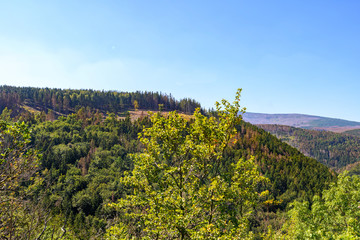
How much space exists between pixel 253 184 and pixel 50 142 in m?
134

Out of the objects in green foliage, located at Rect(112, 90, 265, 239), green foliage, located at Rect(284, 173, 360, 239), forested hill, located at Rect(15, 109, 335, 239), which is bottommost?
forested hill, located at Rect(15, 109, 335, 239)

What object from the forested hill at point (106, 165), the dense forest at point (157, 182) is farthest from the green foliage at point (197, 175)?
the forested hill at point (106, 165)

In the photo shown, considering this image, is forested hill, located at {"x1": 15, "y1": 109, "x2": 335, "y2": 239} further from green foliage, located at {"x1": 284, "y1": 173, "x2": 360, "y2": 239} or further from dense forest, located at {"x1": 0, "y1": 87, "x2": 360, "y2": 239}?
green foliage, located at {"x1": 284, "y1": 173, "x2": 360, "y2": 239}

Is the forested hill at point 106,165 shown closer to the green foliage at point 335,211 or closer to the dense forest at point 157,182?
the dense forest at point 157,182

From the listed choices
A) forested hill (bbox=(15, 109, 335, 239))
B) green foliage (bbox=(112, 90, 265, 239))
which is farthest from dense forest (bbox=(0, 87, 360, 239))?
forested hill (bbox=(15, 109, 335, 239))

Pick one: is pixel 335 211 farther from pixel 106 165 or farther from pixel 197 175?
pixel 106 165

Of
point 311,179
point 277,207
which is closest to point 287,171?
point 311,179

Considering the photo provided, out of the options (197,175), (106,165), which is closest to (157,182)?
(197,175)

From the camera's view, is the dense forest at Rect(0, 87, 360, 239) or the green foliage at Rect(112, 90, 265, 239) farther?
the green foliage at Rect(112, 90, 265, 239)

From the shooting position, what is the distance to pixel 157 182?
37.0 ft

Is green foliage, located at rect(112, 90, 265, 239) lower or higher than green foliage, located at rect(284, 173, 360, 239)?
higher

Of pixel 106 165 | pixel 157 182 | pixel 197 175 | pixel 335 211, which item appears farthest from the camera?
pixel 106 165

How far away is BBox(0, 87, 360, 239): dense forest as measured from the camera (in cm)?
917

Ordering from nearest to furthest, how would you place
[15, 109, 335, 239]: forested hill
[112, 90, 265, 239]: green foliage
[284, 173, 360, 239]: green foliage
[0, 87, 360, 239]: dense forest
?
[0, 87, 360, 239]: dense forest, [112, 90, 265, 239]: green foliage, [284, 173, 360, 239]: green foliage, [15, 109, 335, 239]: forested hill
